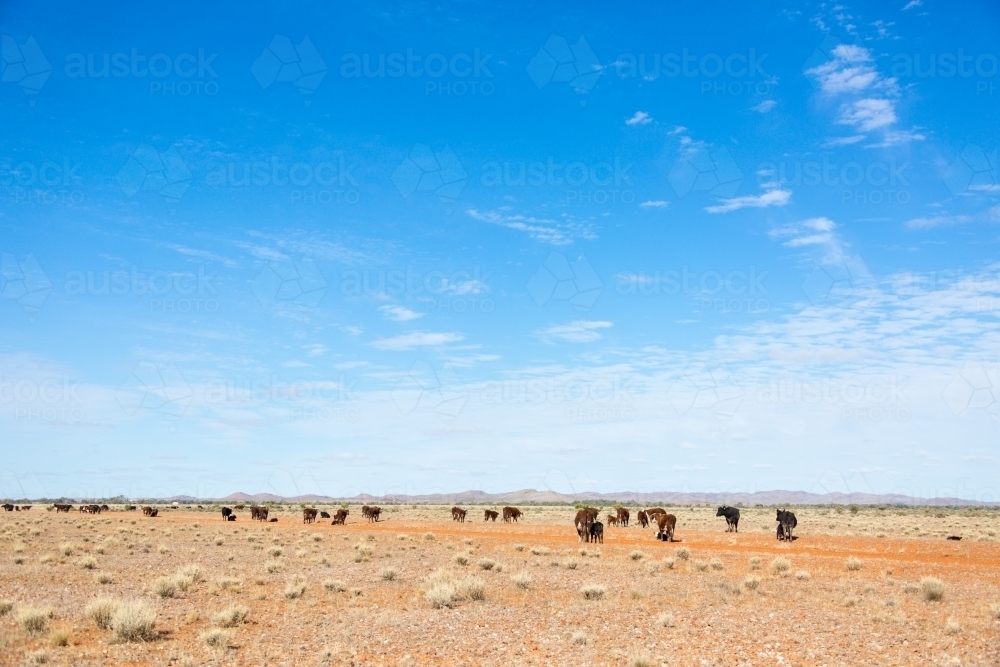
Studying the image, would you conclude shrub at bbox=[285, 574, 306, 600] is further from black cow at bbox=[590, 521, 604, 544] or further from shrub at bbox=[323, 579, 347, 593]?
black cow at bbox=[590, 521, 604, 544]

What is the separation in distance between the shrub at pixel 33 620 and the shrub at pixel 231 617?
3274 mm

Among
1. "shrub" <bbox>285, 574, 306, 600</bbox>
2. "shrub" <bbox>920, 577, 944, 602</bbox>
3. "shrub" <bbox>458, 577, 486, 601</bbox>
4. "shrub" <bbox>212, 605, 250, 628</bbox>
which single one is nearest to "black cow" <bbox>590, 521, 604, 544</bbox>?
"shrub" <bbox>458, 577, 486, 601</bbox>

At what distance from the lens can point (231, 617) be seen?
1482cm

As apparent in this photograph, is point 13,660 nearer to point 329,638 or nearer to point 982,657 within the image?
point 329,638

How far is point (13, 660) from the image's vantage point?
1195cm

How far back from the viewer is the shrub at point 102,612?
14.3 meters

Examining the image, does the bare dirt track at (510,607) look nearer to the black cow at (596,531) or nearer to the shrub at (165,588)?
the shrub at (165,588)

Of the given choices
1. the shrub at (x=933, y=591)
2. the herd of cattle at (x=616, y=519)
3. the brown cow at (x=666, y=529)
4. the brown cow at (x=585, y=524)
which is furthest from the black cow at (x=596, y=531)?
the shrub at (x=933, y=591)

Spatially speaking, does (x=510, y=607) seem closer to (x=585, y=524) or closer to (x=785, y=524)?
(x=585, y=524)

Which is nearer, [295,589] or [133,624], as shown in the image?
[133,624]

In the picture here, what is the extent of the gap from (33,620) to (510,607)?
34.0 feet

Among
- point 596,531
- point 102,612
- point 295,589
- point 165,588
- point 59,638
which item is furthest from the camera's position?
point 596,531

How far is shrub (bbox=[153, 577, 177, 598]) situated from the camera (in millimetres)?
18109

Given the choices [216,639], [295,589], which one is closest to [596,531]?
[295,589]
